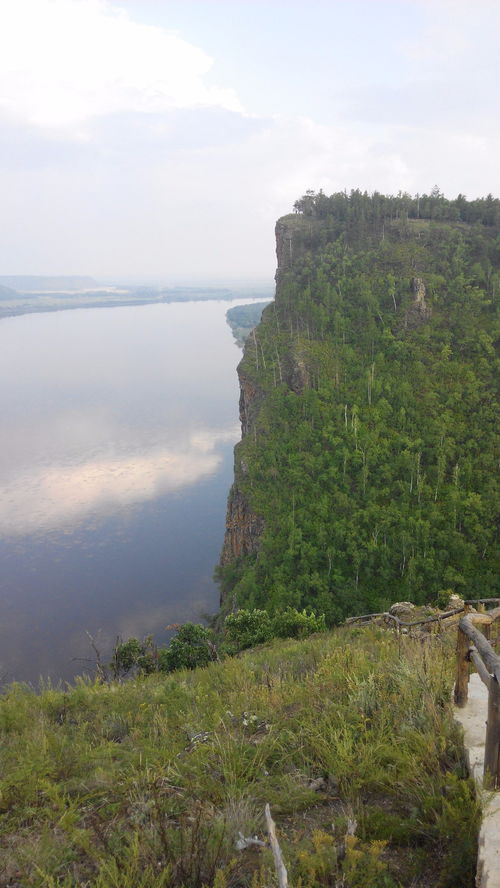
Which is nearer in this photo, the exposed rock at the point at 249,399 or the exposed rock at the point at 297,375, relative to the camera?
the exposed rock at the point at 297,375

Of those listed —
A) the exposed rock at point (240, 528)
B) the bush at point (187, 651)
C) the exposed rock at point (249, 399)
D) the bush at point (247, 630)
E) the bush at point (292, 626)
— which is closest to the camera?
the bush at point (187, 651)

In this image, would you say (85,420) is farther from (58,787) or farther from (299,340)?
(58,787)

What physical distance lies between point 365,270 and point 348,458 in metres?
26.5

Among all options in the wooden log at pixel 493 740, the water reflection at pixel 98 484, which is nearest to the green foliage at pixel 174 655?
the wooden log at pixel 493 740

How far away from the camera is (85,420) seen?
100 meters

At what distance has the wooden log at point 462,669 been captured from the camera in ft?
13.6

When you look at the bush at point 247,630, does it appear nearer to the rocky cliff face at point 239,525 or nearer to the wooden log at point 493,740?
the wooden log at point 493,740

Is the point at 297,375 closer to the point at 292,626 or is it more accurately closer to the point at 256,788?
the point at 292,626

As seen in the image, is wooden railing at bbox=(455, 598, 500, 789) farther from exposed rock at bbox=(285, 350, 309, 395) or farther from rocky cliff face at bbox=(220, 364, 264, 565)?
exposed rock at bbox=(285, 350, 309, 395)

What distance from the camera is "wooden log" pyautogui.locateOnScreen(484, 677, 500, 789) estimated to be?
3.24 m

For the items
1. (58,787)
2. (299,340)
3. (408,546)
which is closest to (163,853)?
(58,787)

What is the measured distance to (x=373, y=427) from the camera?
4031 cm

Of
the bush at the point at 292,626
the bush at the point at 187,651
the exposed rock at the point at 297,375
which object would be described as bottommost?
the bush at the point at 187,651

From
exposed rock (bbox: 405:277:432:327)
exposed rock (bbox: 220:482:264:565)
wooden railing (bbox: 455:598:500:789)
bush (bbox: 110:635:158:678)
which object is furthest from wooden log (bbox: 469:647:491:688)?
exposed rock (bbox: 405:277:432:327)
